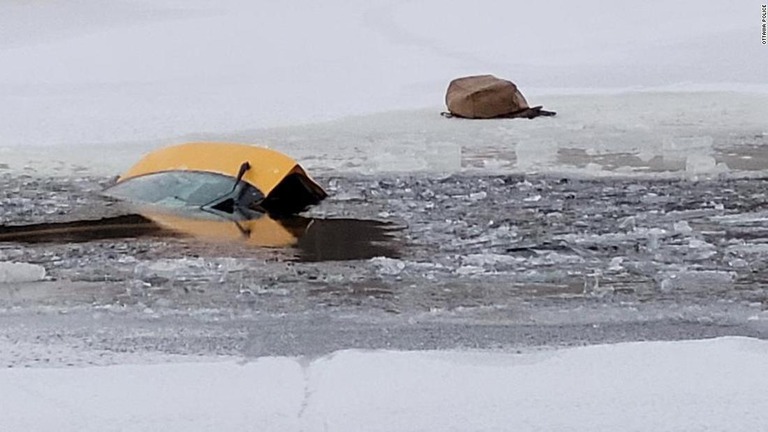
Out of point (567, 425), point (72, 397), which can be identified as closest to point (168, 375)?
point (72, 397)

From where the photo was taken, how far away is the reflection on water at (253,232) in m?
7.05

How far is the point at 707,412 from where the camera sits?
4469 mm

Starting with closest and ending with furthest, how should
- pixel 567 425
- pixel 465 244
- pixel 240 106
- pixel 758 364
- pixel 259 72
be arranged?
pixel 567 425, pixel 758 364, pixel 465 244, pixel 240 106, pixel 259 72

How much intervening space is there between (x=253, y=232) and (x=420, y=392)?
307 centimetres

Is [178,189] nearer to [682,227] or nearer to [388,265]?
[388,265]

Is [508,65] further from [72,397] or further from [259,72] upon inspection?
→ [72,397]

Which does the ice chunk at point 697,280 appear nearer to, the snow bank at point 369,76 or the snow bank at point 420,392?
the snow bank at point 420,392

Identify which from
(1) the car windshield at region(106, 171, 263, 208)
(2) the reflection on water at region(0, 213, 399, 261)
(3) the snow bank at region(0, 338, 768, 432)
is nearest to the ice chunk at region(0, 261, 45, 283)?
(2) the reflection on water at region(0, 213, 399, 261)

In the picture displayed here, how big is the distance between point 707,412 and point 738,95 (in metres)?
10.2

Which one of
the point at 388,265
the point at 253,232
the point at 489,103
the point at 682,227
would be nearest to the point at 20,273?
the point at 253,232

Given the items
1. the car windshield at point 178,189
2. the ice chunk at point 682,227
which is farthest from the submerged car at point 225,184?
the ice chunk at point 682,227

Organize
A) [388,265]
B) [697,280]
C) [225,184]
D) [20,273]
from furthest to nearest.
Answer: [225,184] → [388,265] → [20,273] → [697,280]

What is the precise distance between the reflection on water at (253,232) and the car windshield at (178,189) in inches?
13.2

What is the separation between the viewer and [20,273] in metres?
6.45
